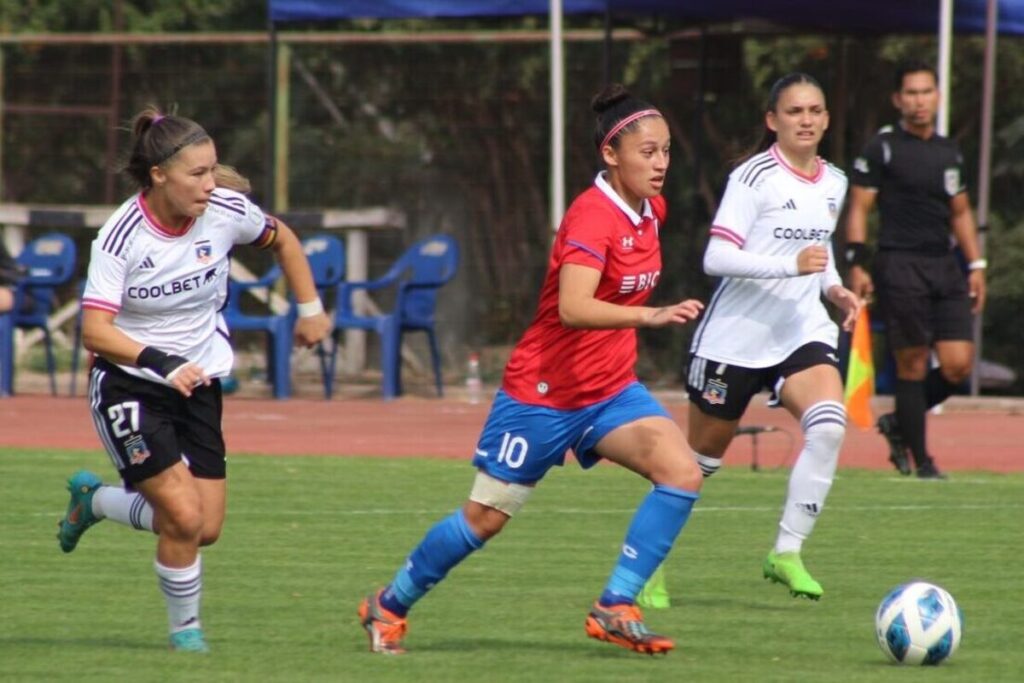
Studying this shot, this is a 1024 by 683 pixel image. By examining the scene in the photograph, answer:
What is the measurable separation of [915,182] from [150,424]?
249 inches

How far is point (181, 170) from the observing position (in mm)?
7078

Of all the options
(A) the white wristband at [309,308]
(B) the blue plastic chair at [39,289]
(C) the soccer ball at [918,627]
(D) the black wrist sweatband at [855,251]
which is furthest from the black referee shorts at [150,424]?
(B) the blue plastic chair at [39,289]

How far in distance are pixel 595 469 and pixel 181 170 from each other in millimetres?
6904

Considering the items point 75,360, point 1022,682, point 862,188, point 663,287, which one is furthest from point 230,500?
point 663,287

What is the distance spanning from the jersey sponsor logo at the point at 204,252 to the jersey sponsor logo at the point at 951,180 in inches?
241

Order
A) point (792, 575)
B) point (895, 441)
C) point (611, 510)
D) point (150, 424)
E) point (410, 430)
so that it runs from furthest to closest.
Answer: point (410, 430) → point (895, 441) → point (611, 510) → point (792, 575) → point (150, 424)

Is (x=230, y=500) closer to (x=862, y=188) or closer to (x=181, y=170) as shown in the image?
(x=862, y=188)

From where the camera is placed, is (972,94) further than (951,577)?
Yes

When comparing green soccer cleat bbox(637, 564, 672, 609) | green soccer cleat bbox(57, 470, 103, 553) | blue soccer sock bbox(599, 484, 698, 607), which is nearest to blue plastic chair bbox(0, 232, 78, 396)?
green soccer cleat bbox(57, 470, 103, 553)

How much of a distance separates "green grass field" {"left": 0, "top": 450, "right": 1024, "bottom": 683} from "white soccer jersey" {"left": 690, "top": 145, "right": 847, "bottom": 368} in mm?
963

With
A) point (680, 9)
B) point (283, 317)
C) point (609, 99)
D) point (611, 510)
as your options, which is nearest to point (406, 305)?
point (283, 317)

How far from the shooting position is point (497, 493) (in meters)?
7.20

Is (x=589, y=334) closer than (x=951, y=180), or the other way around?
(x=589, y=334)

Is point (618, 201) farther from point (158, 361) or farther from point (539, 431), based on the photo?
point (158, 361)
